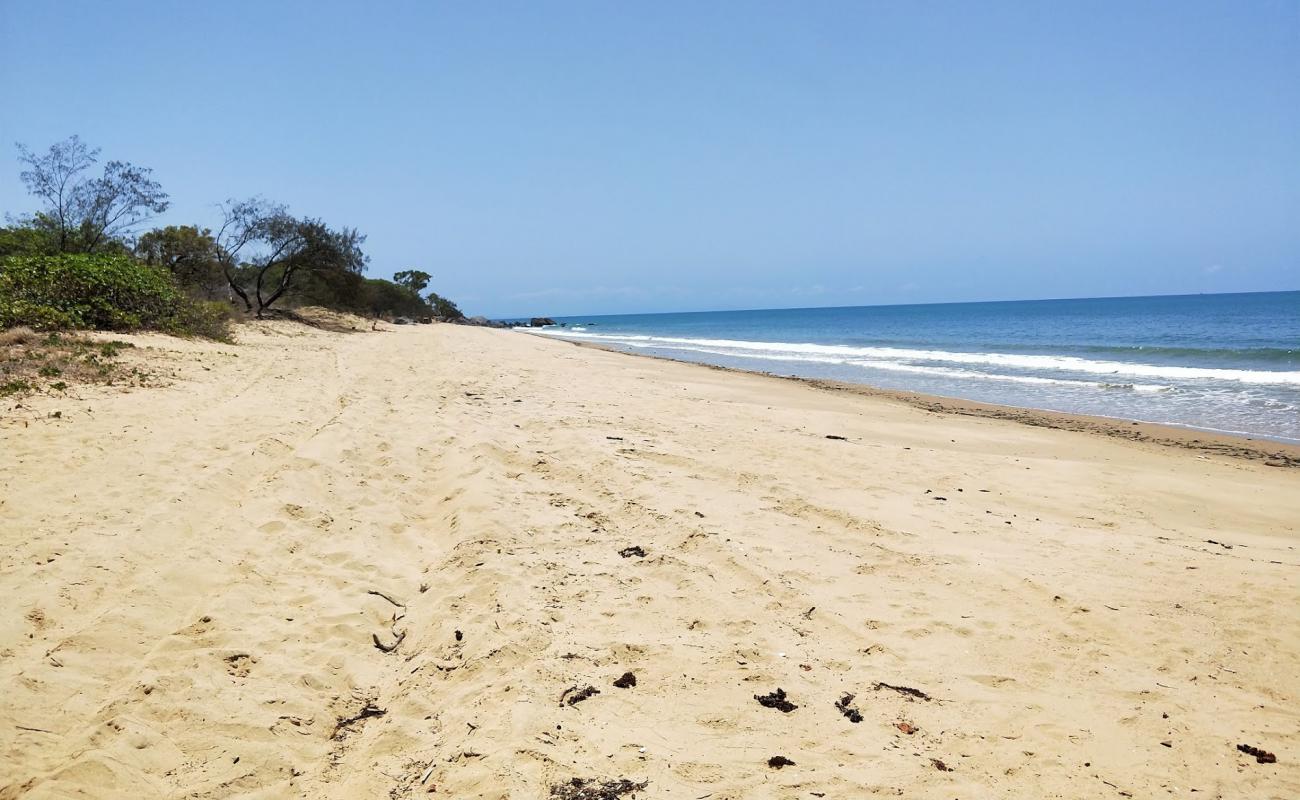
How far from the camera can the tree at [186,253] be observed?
85.5 feet

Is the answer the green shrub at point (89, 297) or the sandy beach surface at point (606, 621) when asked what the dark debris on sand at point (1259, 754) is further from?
the green shrub at point (89, 297)

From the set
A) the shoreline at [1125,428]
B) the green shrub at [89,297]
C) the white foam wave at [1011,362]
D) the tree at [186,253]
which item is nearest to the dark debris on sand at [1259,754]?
the shoreline at [1125,428]

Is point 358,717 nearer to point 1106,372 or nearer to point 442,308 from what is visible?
point 1106,372

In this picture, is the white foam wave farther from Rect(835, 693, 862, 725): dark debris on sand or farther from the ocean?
Rect(835, 693, 862, 725): dark debris on sand

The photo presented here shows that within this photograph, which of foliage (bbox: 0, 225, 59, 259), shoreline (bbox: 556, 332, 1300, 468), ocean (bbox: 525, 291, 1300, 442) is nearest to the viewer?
shoreline (bbox: 556, 332, 1300, 468)

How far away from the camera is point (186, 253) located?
27250 millimetres

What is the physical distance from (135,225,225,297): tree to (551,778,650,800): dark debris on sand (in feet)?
92.6

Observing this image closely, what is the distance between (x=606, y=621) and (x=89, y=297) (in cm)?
1507

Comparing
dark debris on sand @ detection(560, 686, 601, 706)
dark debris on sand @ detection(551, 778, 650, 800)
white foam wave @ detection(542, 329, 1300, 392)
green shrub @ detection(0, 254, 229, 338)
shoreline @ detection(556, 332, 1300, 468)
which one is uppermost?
green shrub @ detection(0, 254, 229, 338)

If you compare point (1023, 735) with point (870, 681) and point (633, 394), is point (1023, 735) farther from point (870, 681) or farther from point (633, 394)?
point (633, 394)

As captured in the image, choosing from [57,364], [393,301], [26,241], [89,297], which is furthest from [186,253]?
[393,301]

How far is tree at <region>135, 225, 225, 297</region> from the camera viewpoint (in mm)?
26062

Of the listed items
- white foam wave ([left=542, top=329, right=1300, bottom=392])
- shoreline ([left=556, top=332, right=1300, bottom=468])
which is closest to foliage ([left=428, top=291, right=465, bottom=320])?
white foam wave ([left=542, top=329, right=1300, bottom=392])

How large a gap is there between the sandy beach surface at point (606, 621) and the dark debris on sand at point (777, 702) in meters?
0.02
